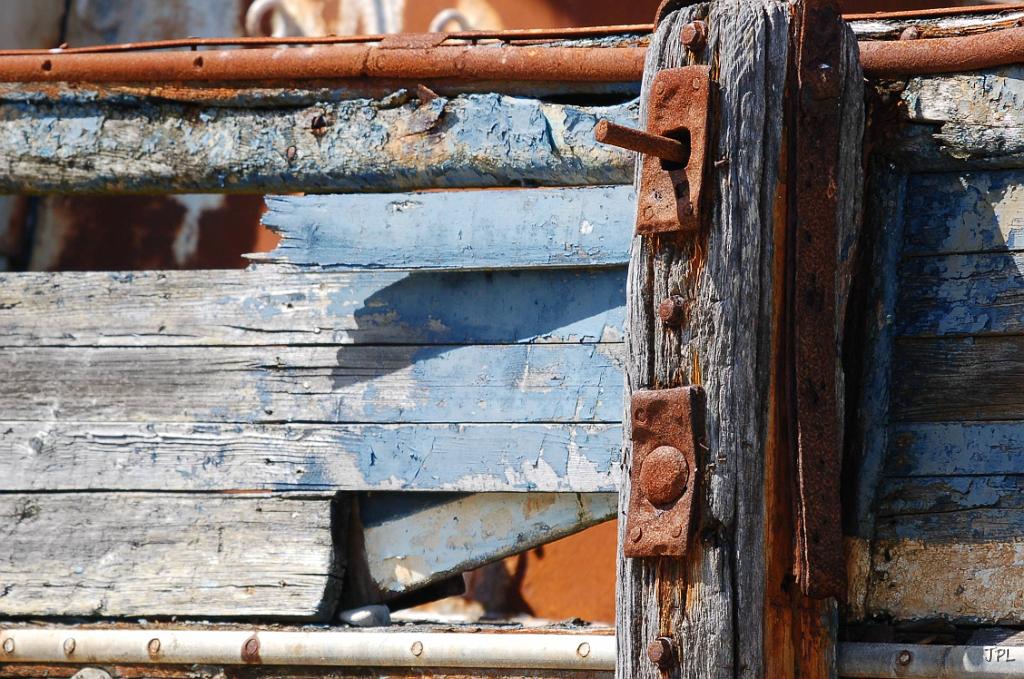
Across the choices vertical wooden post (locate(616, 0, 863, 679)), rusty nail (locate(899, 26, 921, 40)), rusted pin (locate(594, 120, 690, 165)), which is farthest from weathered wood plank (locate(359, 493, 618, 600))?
rusty nail (locate(899, 26, 921, 40))

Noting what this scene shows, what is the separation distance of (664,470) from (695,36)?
0.67 m

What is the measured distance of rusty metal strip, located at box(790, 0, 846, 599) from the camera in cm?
195

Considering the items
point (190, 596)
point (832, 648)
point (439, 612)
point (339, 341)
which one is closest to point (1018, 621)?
point (832, 648)

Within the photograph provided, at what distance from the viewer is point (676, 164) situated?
2.00 meters

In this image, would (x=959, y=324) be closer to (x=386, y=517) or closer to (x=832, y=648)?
(x=832, y=648)

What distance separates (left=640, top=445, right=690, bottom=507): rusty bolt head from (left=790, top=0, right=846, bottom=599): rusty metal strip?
0.62 feet

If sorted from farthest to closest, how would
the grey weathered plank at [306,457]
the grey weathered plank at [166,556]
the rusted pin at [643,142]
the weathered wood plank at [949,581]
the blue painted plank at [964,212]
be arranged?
the grey weathered plank at [166,556], the grey weathered plank at [306,457], the blue painted plank at [964,212], the weathered wood plank at [949,581], the rusted pin at [643,142]

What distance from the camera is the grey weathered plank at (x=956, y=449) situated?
2145 millimetres

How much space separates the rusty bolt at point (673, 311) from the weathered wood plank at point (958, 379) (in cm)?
48

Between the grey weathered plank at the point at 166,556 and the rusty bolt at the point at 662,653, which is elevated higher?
the grey weathered plank at the point at 166,556

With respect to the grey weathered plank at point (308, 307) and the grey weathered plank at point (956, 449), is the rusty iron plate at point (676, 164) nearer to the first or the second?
the grey weathered plank at point (308, 307)

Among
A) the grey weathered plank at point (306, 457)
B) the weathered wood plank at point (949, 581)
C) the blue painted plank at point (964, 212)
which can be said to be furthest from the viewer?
the grey weathered plank at point (306, 457)

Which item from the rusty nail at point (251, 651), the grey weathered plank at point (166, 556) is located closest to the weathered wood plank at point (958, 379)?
the grey weathered plank at point (166, 556)

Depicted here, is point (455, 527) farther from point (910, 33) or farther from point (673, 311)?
point (910, 33)
